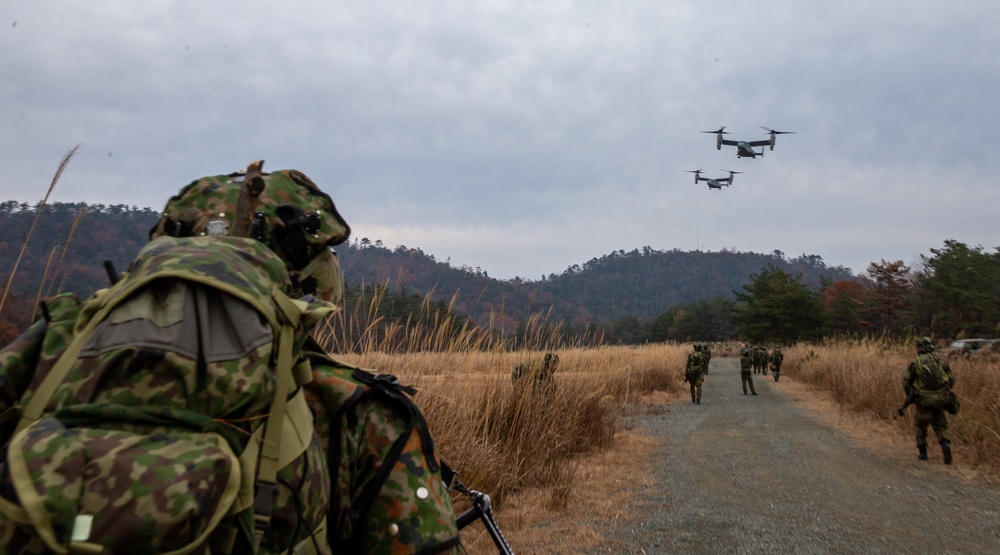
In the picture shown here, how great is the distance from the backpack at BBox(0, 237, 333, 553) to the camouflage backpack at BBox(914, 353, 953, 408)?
9.32 m

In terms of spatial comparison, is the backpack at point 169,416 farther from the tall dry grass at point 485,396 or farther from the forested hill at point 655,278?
the forested hill at point 655,278

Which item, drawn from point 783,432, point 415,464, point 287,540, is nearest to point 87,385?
point 287,540

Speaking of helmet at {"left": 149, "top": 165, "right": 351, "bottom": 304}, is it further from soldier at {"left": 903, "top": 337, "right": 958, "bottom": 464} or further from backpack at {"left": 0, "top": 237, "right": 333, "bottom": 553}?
soldier at {"left": 903, "top": 337, "right": 958, "bottom": 464}

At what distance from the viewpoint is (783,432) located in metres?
12.0

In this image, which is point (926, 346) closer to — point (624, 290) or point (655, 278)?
point (624, 290)

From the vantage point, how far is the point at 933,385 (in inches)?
340

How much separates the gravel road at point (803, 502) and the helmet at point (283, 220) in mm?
4134

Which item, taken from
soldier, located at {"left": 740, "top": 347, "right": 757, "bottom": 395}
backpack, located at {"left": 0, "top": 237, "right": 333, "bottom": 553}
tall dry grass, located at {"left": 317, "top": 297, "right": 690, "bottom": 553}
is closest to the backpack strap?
backpack, located at {"left": 0, "top": 237, "right": 333, "bottom": 553}

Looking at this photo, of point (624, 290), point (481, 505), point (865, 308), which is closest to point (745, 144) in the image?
point (865, 308)

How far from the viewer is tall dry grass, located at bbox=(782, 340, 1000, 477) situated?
8.69 meters

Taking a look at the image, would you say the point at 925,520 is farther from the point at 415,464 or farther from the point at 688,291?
the point at 688,291

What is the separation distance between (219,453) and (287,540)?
0.99 ft

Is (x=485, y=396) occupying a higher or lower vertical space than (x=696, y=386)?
higher

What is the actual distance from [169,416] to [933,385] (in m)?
9.73
